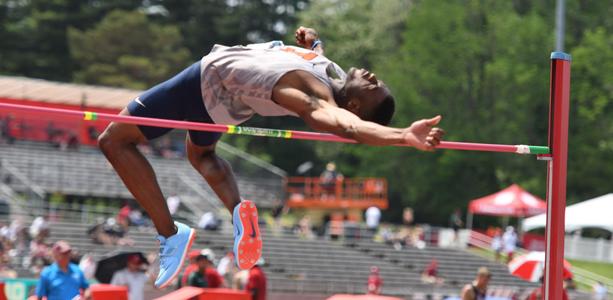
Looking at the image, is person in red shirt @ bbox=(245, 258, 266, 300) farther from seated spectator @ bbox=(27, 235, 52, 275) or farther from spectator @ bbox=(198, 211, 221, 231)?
spectator @ bbox=(198, 211, 221, 231)

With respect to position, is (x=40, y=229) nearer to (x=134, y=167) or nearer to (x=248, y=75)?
(x=134, y=167)

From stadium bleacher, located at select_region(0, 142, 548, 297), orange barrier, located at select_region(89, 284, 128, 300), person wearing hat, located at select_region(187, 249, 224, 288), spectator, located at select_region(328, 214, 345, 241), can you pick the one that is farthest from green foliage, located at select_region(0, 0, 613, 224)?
orange barrier, located at select_region(89, 284, 128, 300)

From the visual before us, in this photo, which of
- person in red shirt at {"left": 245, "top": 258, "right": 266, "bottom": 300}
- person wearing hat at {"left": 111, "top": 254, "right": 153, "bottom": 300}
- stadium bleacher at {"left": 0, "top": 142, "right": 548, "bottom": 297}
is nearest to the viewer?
person in red shirt at {"left": 245, "top": 258, "right": 266, "bottom": 300}

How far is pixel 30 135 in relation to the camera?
→ 102 feet

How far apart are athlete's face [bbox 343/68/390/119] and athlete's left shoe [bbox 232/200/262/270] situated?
923 millimetres

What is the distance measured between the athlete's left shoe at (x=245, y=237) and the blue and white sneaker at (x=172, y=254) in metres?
0.24

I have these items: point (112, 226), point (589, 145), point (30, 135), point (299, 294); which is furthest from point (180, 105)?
point (589, 145)

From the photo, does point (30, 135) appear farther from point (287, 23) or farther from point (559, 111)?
point (559, 111)

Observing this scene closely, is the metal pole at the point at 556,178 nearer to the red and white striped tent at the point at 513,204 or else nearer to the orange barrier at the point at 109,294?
the orange barrier at the point at 109,294

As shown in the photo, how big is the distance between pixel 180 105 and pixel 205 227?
1920cm

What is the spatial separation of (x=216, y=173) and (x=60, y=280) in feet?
10.4

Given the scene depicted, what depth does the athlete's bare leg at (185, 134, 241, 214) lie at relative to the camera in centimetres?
545

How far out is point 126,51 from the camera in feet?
153

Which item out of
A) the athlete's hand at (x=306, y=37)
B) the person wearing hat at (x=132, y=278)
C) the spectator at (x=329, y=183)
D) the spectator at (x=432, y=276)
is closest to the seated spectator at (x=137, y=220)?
the spectator at (x=432, y=276)
